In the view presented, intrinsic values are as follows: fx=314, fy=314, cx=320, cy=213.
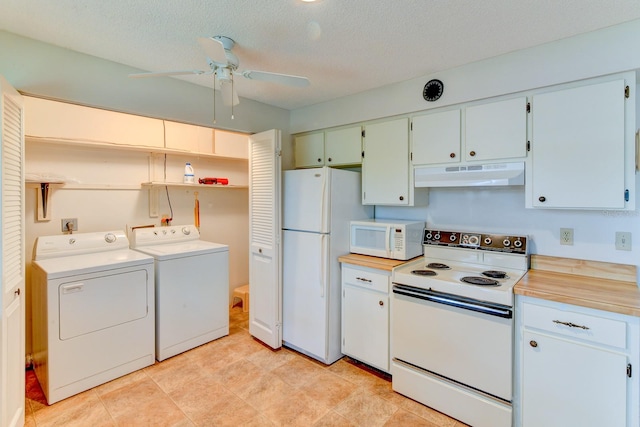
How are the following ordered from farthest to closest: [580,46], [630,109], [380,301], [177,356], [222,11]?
[177,356] < [380,301] < [580,46] < [630,109] < [222,11]

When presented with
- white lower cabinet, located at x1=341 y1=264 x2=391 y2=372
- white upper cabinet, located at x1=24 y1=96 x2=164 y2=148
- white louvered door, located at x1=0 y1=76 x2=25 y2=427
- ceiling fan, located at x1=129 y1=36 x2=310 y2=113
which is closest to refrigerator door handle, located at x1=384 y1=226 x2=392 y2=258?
white lower cabinet, located at x1=341 y1=264 x2=391 y2=372

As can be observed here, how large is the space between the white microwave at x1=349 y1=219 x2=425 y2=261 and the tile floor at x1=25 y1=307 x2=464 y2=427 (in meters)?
0.99

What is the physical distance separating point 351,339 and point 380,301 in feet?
1.58

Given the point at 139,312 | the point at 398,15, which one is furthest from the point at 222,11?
the point at 139,312

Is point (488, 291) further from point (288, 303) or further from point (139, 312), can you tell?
point (139, 312)

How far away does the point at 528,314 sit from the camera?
182 centimetres

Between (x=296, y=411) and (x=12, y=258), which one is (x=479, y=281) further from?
(x=12, y=258)

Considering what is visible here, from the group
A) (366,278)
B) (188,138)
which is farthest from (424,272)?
(188,138)

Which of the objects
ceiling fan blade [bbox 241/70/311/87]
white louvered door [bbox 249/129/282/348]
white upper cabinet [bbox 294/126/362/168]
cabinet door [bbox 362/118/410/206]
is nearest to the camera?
ceiling fan blade [bbox 241/70/311/87]

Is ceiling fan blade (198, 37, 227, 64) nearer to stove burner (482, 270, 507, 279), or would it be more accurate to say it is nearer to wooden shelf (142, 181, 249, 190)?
wooden shelf (142, 181, 249, 190)

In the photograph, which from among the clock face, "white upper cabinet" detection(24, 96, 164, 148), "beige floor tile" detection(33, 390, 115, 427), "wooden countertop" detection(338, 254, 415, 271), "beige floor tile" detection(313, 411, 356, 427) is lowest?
"beige floor tile" detection(313, 411, 356, 427)

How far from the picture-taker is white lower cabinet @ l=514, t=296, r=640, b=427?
157 centimetres

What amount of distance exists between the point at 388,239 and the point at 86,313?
2.38 metres

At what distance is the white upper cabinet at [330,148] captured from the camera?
3.04 m
